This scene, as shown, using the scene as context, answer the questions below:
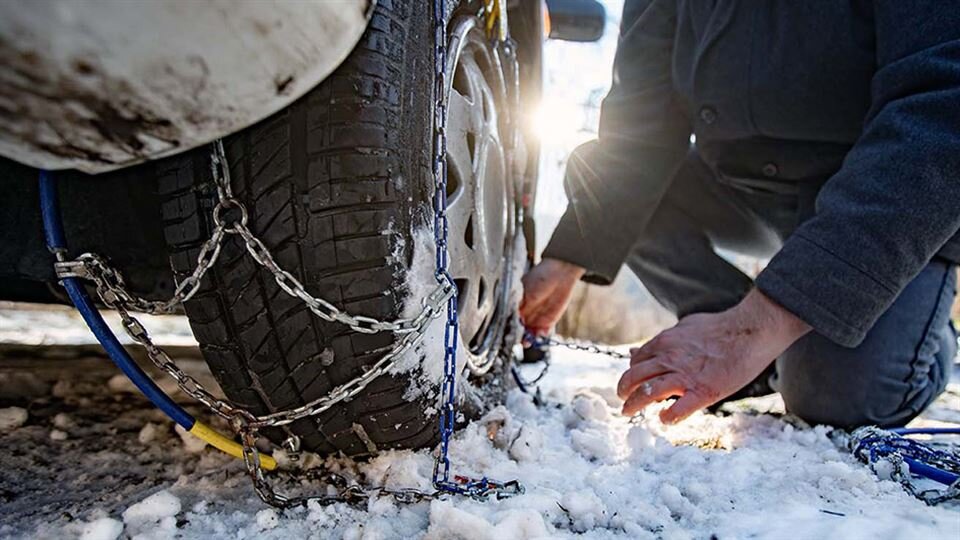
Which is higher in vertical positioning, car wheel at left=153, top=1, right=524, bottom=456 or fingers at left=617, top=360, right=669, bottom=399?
car wheel at left=153, top=1, right=524, bottom=456

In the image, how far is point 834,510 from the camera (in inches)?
32.7

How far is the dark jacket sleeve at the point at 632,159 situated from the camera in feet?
5.76

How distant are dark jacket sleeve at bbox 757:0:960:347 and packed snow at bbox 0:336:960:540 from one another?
0.27 m

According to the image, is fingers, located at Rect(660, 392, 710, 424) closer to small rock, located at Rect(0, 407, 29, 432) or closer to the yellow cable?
the yellow cable

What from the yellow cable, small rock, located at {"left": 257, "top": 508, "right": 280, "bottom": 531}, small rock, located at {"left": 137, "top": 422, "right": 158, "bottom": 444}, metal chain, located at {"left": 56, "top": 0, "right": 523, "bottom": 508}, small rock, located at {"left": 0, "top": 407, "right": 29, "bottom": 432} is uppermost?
metal chain, located at {"left": 56, "top": 0, "right": 523, "bottom": 508}

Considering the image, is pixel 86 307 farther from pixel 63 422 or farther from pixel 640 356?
pixel 640 356

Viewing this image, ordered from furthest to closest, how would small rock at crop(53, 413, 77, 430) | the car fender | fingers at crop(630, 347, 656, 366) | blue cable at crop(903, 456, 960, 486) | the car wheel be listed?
fingers at crop(630, 347, 656, 366)
small rock at crop(53, 413, 77, 430)
blue cable at crop(903, 456, 960, 486)
the car wheel
the car fender

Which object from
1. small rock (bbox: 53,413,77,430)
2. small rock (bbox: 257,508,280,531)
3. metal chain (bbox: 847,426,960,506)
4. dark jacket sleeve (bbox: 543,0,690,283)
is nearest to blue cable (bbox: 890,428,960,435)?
metal chain (bbox: 847,426,960,506)

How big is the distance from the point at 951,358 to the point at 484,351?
1124 mm

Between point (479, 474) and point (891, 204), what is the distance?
77 centimetres

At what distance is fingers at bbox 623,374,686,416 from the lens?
1098mm

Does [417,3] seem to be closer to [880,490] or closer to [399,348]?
[399,348]

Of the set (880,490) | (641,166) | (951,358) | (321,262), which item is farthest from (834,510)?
(641,166)

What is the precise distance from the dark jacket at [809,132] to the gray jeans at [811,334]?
0.17 feet
